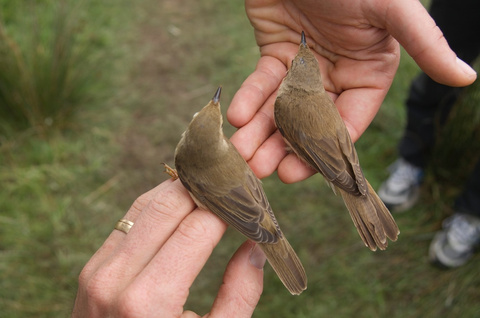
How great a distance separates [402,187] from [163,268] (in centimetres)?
332

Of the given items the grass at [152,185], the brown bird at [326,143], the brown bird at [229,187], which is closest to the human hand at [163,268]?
the brown bird at [229,187]

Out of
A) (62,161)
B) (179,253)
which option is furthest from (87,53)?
(179,253)

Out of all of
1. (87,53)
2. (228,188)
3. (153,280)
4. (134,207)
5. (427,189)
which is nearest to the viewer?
(153,280)

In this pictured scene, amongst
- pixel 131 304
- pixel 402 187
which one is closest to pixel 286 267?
pixel 131 304

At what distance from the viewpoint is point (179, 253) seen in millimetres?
2604

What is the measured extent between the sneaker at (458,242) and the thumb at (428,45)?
1.86m

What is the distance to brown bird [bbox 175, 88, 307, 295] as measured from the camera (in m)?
3.23

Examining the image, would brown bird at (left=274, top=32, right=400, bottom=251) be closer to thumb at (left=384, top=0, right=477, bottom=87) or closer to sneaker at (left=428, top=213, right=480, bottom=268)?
thumb at (left=384, top=0, right=477, bottom=87)

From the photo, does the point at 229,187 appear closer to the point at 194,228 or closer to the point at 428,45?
the point at 194,228

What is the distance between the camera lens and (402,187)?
5.07 metres

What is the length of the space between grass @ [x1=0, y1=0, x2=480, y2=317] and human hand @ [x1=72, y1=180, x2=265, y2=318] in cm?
194

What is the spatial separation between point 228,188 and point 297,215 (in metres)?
2.02

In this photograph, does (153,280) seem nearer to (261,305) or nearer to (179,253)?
(179,253)

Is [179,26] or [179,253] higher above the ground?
[179,253]
